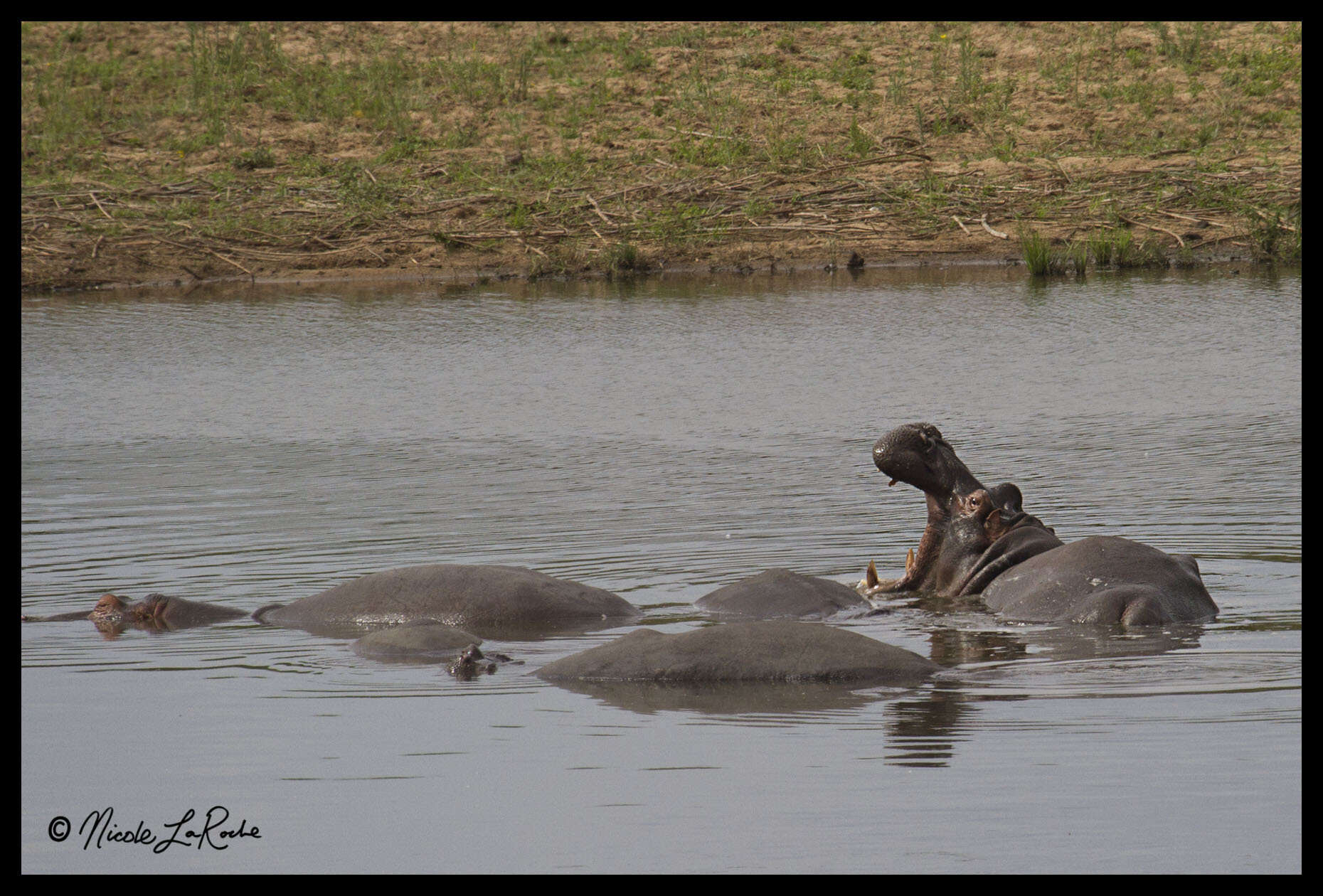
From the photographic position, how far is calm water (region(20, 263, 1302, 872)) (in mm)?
4875

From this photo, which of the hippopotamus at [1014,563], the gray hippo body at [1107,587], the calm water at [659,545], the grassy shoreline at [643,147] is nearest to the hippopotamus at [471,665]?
the calm water at [659,545]

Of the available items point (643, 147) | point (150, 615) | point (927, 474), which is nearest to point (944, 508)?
point (927, 474)

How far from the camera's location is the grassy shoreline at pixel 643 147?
21.8 meters

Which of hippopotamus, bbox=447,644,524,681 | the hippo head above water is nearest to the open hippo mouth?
the hippo head above water

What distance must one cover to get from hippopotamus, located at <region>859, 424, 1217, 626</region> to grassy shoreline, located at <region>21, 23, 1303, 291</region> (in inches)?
467

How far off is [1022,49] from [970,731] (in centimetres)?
2311

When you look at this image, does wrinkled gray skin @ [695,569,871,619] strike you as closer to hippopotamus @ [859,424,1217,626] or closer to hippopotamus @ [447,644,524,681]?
hippopotamus @ [859,424,1217,626]

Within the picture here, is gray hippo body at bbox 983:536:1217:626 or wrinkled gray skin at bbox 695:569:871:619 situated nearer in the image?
gray hippo body at bbox 983:536:1217:626

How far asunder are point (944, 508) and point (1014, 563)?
450 mm

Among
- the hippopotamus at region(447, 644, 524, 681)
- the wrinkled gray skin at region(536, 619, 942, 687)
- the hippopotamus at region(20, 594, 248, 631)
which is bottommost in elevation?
the hippopotamus at region(20, 594, 248, 631)

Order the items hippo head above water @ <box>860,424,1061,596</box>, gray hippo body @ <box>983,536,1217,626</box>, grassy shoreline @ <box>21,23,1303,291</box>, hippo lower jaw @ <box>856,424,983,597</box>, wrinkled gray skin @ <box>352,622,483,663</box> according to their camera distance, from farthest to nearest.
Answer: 1. grassy shoreline @ <box>21,23,1303,291</box>
2. hippo lower jaw @ <box>856,424,983,597</box>
3. hippo head above water @ <box>860,424,1061,596</box>
4. gray hippo body @ <box>983,536,1217,626</box>
5. wrinkled gray skin @ <box>352,622,483,663</box>

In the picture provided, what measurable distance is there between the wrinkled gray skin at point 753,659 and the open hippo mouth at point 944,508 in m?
1.77

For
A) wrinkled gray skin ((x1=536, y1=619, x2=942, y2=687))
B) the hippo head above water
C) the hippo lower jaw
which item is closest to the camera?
wrinkled gray skin ((x1=536, y1=619, x2=942, y2=687))

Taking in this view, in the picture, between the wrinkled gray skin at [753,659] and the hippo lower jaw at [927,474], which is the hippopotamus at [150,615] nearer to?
the wrinkled gray skin at [753,659]
